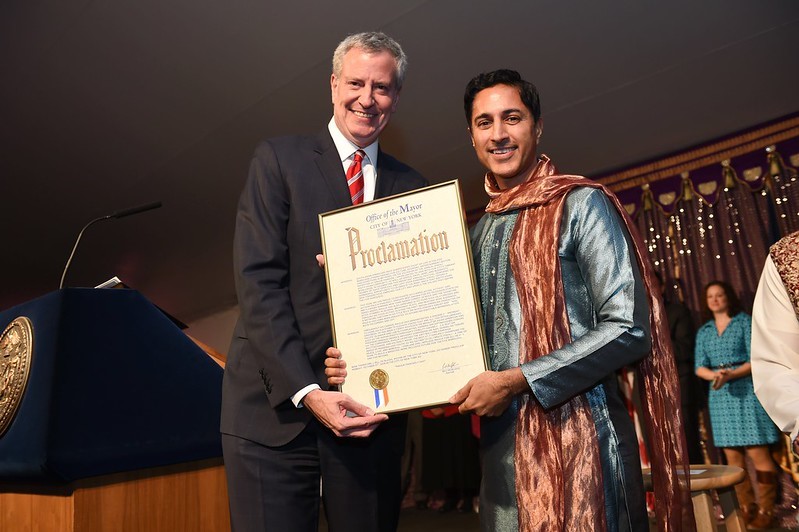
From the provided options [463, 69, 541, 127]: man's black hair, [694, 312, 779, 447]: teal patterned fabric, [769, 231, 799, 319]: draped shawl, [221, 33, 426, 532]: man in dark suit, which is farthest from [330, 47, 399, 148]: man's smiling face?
[694, 312, 779, 447]: teal patterned fabric

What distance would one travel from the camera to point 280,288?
1.34m

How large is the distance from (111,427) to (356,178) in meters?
0.77

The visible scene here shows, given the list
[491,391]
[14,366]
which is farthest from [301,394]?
[14,366]

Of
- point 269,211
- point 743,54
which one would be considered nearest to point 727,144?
point 743,54

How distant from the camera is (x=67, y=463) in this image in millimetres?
1295

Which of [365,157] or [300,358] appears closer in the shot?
[300,358]

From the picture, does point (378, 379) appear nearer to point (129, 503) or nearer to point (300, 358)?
point (300, 358)

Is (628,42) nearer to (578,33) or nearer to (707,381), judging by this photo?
(578,33)

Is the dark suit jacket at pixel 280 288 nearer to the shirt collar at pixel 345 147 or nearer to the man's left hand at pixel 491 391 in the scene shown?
the shirt collar at pixel 345 147

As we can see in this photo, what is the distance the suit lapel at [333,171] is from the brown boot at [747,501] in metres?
3.95

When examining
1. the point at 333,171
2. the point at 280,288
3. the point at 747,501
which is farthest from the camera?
the point at 747,501

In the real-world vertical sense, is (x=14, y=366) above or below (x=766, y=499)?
above

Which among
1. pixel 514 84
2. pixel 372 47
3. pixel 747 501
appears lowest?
pixel 747 501

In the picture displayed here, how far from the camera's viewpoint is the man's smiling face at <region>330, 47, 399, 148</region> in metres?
1.48
